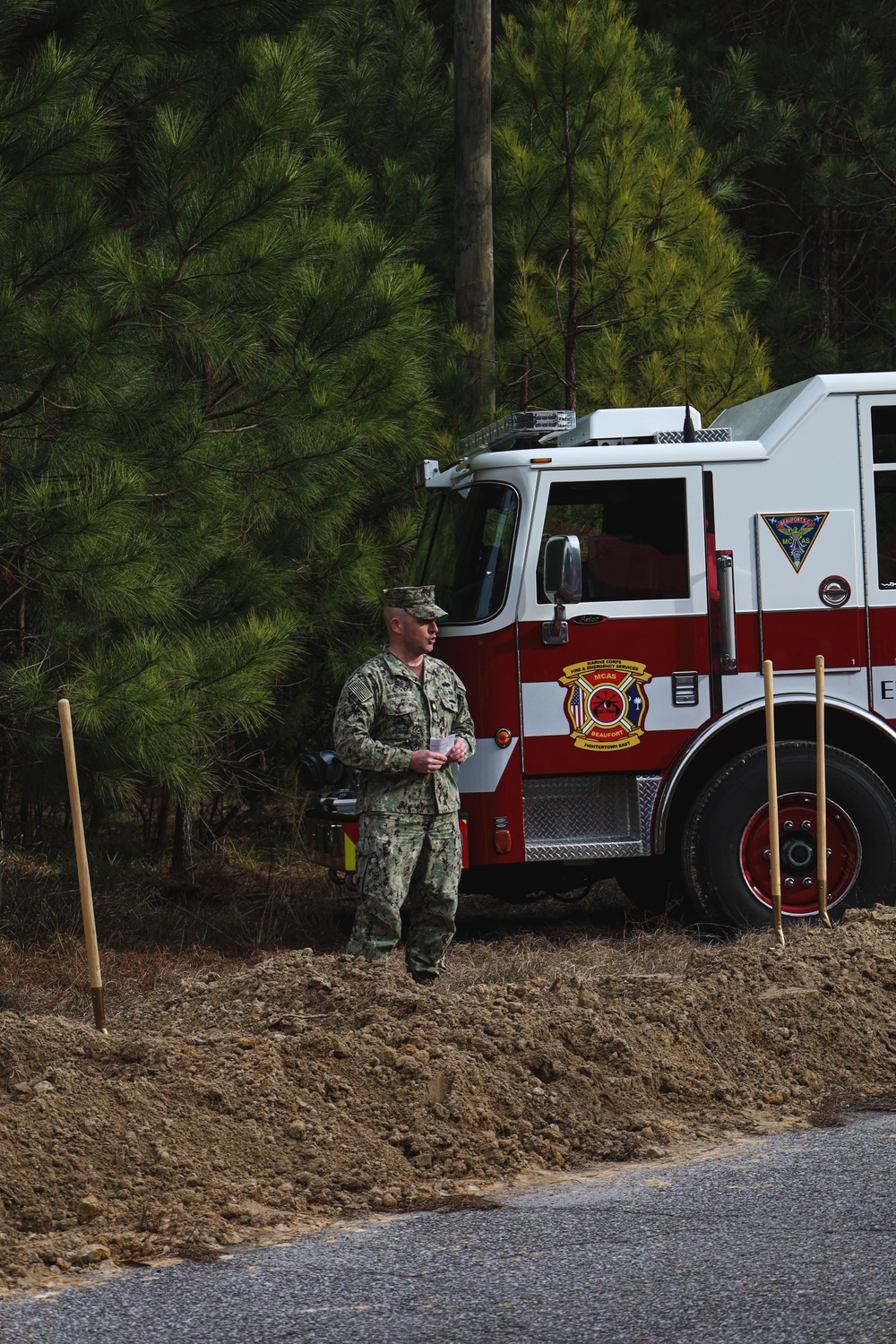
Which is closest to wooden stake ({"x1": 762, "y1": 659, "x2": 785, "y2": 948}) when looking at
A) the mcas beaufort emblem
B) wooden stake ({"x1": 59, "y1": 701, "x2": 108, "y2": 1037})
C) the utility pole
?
the mcas beaufort emblem

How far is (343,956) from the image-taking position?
246 inches

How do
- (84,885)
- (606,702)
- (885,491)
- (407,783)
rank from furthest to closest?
1. (885,491)
2. (606,702)
3. (407,783)
4. (84,885)

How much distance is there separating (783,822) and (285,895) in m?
→ 2.94

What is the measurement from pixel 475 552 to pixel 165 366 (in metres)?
2.01

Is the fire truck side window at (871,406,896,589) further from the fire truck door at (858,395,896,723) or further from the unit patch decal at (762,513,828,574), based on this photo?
the unit patch decal at (762,513,828,574)

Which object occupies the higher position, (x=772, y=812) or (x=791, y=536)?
(x=791, y=536)

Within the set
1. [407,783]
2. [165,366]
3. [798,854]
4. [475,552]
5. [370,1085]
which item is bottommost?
[370,1085]

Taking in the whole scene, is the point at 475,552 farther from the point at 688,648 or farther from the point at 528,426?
the point at 688,648

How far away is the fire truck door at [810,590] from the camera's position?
779 cm

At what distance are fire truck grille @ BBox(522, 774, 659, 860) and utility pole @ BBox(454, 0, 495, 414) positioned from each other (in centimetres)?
366

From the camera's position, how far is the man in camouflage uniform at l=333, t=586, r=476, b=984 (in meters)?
6.23

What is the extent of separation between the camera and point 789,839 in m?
7.82

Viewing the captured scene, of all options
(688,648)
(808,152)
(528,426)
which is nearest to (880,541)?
(688,648)

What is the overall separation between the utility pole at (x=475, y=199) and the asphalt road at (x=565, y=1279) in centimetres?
692
